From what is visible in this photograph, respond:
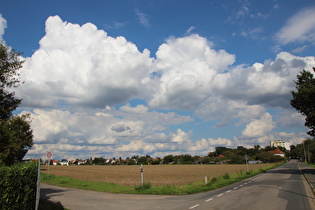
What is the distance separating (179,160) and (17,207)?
176 metres

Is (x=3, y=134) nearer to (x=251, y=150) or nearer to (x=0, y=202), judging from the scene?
(x=0, y=202)

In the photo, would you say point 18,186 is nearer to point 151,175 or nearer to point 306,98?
point 306,98

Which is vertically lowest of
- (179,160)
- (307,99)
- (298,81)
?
(179,160)

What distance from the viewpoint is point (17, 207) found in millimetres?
7516

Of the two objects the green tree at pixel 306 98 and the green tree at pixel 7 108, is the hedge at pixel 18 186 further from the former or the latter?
the green tree at pixel 306 98

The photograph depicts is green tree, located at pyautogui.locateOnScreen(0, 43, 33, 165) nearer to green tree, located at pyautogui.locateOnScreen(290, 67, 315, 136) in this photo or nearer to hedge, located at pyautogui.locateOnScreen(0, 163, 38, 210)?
hedge, located at pyautogui.locateOnScreen(0, 163, 38, 210)

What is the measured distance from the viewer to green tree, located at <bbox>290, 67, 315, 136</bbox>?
31828 mm

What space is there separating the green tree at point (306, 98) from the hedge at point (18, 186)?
33345 millimetres

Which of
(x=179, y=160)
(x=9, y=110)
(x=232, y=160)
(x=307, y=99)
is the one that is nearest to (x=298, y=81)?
(x=307, y=99)

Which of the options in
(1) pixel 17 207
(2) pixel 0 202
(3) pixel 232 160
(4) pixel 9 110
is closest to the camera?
(2) pixel 0 202

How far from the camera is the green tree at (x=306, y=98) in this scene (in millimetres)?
31828

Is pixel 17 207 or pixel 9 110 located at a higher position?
pixel 9 110

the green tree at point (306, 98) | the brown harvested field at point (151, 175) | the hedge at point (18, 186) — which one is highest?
the green tree at point (306, 98)

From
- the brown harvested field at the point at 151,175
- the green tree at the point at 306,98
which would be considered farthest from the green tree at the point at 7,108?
the green tree at the point at 306,98
